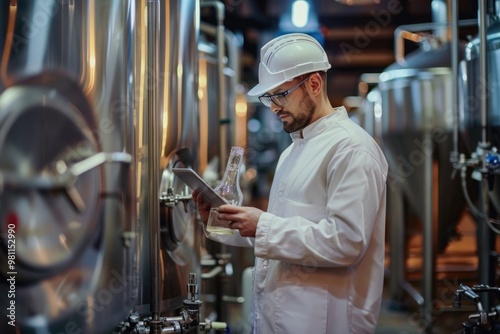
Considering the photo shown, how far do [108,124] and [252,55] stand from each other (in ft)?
29.2

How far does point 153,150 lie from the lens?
2256 millimetres

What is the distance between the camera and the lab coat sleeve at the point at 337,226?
6.75 feet

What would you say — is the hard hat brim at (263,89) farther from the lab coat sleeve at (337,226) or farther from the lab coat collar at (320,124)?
the lab coat sleeve at (337,226)

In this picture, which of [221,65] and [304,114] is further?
[221,65]

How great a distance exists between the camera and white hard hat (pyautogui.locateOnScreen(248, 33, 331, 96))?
2254 mm

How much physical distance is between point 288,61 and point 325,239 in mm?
632

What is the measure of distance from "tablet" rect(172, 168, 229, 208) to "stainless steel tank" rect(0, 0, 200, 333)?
18cm

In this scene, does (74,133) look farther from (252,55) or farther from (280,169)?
(252,55)

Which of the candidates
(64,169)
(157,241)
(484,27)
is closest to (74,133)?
(64,169)

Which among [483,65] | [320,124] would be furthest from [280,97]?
[483,65]

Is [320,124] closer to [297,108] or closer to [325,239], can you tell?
[297,108]

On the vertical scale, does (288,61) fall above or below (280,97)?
above

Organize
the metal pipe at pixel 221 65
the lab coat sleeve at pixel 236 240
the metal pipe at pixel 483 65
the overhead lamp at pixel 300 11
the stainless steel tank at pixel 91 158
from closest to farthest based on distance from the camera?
1. the stainless steel tank at pixel 91 158
2. the lab coat sleeve at pixel 236 240
3. the metal pipe at pixel 483 65
4. the metal pipe at pixel 221 65
5. the overhead lamp at pixel 300 11

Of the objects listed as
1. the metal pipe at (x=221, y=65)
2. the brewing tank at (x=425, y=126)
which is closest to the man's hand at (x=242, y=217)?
the metal pipe at (x=221, y=65)
